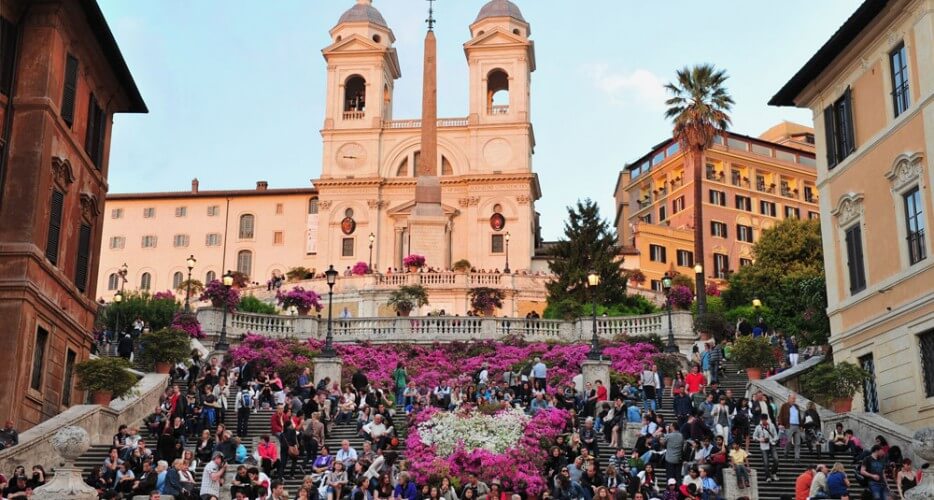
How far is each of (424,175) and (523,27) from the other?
20978 millimetres

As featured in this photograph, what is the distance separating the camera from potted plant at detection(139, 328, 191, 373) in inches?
1362

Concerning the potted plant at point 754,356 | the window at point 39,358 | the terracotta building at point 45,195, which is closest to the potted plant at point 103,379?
the window at point 39,358

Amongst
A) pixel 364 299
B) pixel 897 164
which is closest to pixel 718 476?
pixel 897 164

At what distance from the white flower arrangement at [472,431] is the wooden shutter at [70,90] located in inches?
489

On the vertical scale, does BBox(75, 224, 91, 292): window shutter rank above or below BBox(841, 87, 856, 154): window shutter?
below

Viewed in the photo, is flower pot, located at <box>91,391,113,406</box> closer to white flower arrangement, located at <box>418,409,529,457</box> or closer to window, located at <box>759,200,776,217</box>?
white flower arrangement, located at <box>418,409,529,457</box>

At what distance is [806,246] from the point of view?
71500 millimetres

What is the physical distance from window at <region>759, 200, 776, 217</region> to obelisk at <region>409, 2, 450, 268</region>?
33930mm

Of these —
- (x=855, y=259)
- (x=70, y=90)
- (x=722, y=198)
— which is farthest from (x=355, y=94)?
(x=855, y=259)

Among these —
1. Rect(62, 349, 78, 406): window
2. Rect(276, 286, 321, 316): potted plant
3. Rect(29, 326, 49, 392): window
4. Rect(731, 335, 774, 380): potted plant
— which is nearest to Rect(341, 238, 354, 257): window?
Rect(276, 286, 321, 316): potted plant

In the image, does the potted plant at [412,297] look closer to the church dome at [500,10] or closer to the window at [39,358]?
the window at [39,358]

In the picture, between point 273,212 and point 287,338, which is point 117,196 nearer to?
point 273,212

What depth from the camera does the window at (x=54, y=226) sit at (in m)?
30.4

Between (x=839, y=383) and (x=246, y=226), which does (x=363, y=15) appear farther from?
(x=839, y=383)
